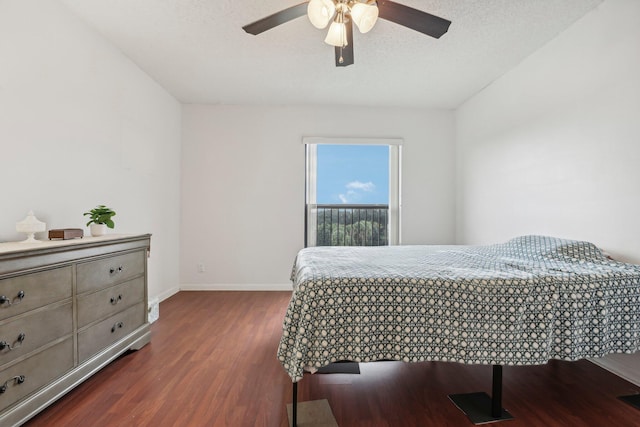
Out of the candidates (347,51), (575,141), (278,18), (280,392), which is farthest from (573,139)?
(280,392)

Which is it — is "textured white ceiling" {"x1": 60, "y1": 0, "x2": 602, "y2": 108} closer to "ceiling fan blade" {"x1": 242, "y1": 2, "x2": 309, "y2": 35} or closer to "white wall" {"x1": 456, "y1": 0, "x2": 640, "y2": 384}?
"white wall" {"x1": 456, "y1": 0, "x2": 640, "y2": 384}

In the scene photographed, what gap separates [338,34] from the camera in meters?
1.86

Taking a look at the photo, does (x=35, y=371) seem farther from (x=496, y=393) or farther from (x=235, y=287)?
(x=235, y=287)

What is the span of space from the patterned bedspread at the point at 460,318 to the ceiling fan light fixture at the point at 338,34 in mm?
1407

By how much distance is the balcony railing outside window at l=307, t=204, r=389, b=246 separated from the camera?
14.6 ft

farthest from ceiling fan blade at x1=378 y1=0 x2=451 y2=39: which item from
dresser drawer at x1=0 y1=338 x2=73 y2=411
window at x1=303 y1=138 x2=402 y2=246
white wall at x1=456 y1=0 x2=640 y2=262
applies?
dresser drawer at x1=0 y1=338 x2=73 y2=411

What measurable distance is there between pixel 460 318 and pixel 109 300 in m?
2.16

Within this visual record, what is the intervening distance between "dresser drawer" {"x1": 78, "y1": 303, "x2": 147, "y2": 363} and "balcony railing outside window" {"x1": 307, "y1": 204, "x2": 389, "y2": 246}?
99.4 inches

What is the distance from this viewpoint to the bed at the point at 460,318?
4.80ft

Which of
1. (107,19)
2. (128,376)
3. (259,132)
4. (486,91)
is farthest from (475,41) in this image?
(128,376)

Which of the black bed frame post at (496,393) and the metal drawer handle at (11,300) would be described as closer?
the metal drawer handle at (11,300)

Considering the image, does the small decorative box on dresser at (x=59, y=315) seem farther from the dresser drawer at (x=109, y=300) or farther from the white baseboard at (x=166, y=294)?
the white baseboard at (x=166, y=294)

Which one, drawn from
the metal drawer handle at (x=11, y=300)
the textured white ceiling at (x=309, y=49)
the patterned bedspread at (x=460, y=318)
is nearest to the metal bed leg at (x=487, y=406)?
the patterned bedspread at (x=460, y=318)

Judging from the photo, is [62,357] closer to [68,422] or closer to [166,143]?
[68,422]
